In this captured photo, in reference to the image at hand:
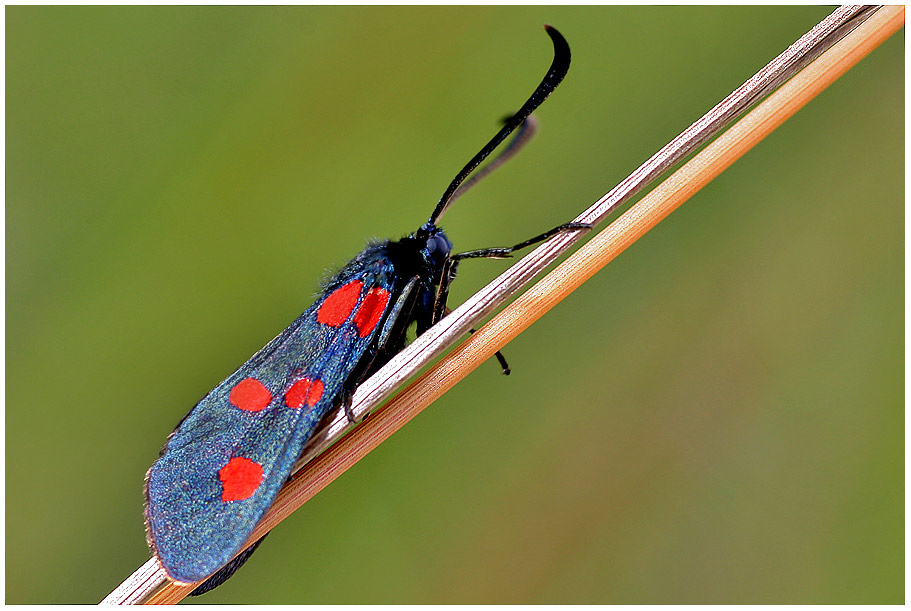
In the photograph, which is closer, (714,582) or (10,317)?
(714,582)

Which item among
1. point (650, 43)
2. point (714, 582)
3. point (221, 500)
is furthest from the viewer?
point (650, 43)

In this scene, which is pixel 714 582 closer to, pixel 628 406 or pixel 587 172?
pixel 628 406

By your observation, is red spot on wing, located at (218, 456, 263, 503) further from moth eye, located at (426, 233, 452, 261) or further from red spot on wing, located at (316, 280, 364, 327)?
moth eye, located at (426, 233, 452, 261)

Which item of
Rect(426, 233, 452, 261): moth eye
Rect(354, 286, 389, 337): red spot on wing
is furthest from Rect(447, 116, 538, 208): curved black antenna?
Rect(354, 286, 389, 337): red spot on wing

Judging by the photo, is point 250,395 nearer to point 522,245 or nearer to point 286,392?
point 286,392

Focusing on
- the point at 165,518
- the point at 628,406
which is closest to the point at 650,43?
the point at 628,406

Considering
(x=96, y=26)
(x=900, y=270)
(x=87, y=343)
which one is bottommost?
(x=900, y=270)

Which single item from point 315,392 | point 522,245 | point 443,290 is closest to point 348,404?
point 315,392
